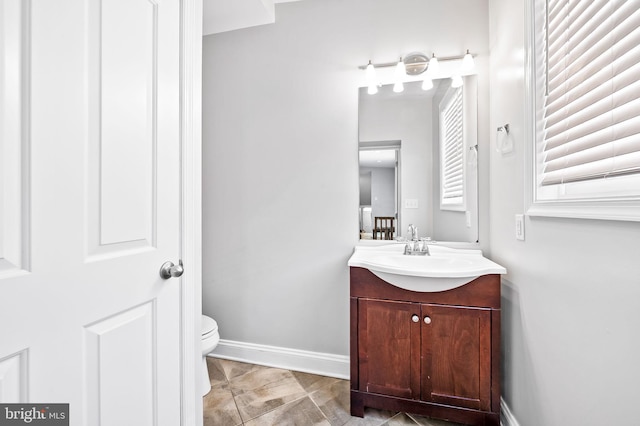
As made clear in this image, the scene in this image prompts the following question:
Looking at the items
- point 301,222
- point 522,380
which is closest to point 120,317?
point 301,222

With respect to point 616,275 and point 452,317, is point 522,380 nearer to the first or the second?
point 452,317

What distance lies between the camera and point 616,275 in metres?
0.83

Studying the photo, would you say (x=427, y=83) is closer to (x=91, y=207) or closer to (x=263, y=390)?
(x=91, y=207)

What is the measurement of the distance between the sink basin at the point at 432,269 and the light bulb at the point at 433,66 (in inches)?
44.4

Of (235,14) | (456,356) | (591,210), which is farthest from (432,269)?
(235,14)

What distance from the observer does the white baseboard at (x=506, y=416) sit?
1.42 metres

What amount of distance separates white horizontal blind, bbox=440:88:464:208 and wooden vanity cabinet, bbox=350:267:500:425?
643mm

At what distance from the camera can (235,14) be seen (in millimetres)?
2062

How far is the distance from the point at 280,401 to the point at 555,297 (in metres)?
1.50

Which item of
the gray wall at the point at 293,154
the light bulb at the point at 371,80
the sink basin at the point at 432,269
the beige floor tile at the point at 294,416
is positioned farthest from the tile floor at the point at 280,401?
the light bulb at the point at 371,80

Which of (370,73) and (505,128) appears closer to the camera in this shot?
(505,128)

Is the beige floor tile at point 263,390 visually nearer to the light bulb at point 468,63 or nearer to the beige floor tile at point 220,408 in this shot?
the beige floor tile at point 220,408

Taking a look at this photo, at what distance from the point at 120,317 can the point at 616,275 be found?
144cm

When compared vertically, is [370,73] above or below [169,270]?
above
